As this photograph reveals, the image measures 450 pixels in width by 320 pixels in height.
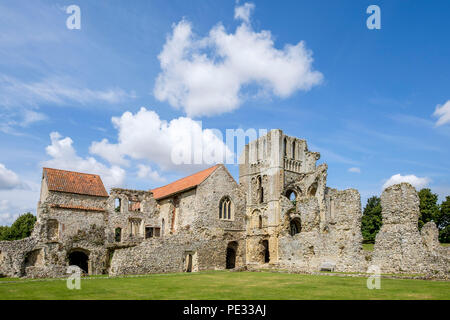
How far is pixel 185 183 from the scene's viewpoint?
4241 centimetres

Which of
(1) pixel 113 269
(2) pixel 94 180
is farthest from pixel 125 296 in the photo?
(2) pixel 94 180

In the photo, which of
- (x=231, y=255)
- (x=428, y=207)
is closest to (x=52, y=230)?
(x=231, y=255)

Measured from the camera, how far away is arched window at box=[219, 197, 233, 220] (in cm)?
4019

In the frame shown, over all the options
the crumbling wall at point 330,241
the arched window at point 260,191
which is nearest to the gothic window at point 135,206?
the arched window at point 260,191

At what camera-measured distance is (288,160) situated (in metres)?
47.3

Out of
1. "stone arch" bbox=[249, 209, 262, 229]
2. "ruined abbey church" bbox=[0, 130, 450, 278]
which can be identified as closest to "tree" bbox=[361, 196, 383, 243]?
"ruined abbey church" bbox=[0, 130, 450, 278]

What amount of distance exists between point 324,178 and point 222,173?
459 inches

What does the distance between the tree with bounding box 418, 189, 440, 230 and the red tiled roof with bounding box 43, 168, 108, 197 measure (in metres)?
44.6

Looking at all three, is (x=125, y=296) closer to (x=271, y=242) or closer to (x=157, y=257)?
(x=157, y=257)

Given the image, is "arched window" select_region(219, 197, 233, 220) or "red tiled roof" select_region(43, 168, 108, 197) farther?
"arched window" select_region(219, 197, 233, 220)

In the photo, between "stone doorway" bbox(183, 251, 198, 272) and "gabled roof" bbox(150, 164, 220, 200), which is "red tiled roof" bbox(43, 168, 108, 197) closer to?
"gabled roof" bbox(150, 164, 220, 200)

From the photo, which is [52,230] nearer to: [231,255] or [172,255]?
[172,255]
